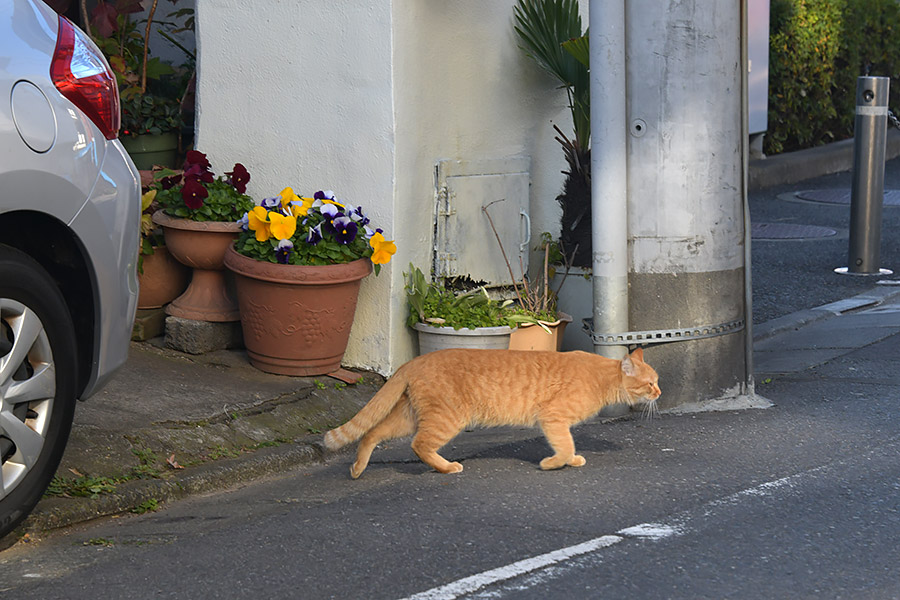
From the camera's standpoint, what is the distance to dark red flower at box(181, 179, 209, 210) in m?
6.21

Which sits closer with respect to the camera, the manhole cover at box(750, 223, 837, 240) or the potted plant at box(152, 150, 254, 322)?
the potted plant at box(152, 150, 254, 322)

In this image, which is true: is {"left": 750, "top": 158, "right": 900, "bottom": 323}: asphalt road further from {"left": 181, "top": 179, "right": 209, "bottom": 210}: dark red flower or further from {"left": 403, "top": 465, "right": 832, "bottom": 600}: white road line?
{"left": 181, "top": 179, "right": 209, "bottom": 210}: dark red flower

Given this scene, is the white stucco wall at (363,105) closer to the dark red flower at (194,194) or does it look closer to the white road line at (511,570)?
the dark red flower at (194,194)

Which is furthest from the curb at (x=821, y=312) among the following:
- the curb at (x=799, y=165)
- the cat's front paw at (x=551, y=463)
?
the curb at (x=799, y=165)

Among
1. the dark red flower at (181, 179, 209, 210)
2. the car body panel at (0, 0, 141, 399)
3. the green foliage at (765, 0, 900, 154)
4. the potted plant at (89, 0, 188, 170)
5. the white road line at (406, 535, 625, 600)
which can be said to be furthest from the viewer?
the green foliage at (765, 0, 900, 154)

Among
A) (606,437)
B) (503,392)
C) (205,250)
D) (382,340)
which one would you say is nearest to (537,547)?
(503,392)

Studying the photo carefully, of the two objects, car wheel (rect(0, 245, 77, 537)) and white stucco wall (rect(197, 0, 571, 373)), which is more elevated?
white stucco wall (rect(197, 0, 571, 373))

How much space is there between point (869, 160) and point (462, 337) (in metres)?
4.59

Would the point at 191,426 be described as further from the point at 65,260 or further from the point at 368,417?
the point at 65,260

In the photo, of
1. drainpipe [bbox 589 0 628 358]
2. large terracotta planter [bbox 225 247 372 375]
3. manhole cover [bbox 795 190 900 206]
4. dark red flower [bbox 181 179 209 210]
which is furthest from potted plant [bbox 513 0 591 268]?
manhole cover [bbox 795 190 900 206]

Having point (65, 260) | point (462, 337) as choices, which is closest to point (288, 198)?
point (462, 337)

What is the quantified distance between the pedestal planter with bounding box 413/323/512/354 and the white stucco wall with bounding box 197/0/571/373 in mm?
157

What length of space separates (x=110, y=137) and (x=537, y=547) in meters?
2.10

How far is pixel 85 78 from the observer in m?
4.06
